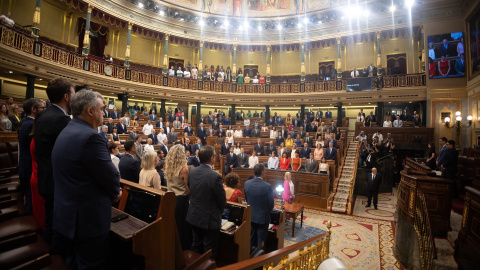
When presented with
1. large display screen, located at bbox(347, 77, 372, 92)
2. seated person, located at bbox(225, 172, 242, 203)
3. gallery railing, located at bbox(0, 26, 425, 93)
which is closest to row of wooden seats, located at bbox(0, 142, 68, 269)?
seated person, located at bbox(225, 172, 242, 203)

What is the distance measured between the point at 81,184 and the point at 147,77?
555 inches

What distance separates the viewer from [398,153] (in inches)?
444

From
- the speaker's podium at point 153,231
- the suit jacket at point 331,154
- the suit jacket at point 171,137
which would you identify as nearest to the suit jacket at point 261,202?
the speaker's podium at point 153,231

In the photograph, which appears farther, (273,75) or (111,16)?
(273,75)

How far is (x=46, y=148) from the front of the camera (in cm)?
158

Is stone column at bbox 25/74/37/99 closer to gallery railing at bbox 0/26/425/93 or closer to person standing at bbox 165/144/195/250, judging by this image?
gallery railing at bbox 0/26/425/93

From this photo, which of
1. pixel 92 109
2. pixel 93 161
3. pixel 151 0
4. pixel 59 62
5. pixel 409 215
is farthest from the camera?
pixel 151 0

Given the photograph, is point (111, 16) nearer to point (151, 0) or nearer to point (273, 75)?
point (151, 0)

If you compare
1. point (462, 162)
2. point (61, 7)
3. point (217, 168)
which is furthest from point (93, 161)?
point (61, 7)

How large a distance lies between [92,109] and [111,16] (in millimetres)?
14614

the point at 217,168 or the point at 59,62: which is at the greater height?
the point at 59,62

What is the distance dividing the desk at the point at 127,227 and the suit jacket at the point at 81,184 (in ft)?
0.55

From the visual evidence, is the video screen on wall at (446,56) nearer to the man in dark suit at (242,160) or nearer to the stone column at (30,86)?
the man in dark suit at (242,160)

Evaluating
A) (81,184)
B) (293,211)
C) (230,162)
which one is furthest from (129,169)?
(230,162)
